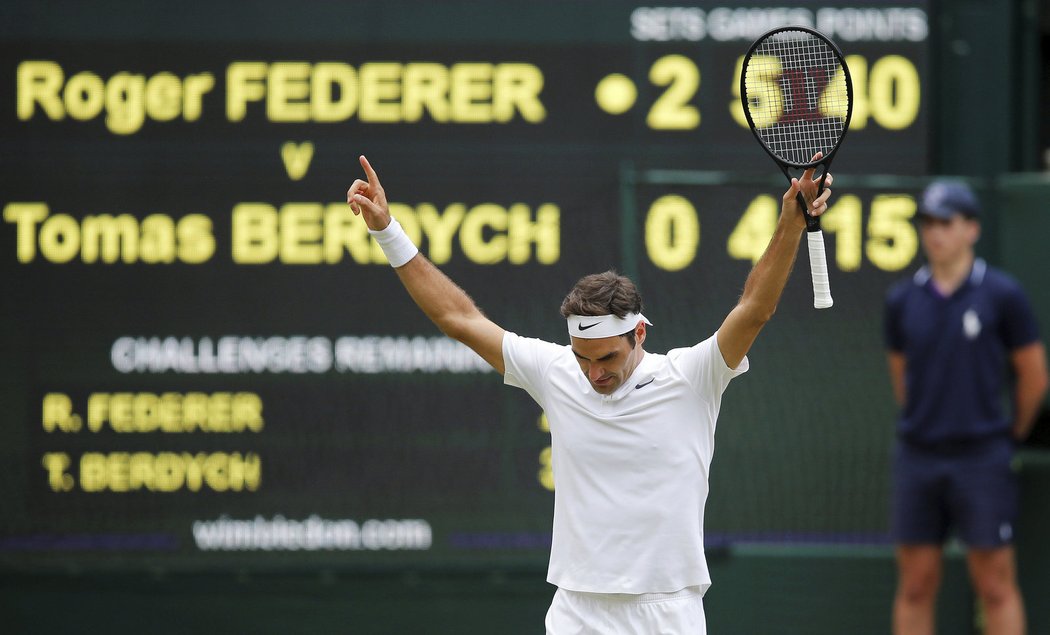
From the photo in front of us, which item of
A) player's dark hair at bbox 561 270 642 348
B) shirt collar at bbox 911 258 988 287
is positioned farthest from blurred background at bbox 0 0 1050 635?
player's dark hair at bbox 561 270 642 348

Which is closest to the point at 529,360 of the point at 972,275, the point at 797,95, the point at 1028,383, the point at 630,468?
the point at 630,468

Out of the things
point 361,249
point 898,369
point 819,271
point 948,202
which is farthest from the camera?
point 361,249

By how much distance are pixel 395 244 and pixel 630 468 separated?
77 centimetres

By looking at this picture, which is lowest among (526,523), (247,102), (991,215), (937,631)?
(937,631)

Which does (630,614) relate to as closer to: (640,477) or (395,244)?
(640,477)

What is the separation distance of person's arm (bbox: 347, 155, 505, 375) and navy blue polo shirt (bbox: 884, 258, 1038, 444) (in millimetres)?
1904

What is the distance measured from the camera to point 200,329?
519cm

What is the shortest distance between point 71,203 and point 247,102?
0.71 m

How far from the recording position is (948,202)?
16.1 feet

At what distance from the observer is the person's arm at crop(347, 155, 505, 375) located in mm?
3518

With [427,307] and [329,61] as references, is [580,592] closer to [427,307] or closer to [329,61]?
[427,307]

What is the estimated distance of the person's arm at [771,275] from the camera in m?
3.11

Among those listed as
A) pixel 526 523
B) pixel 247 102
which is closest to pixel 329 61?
pixel 247 102

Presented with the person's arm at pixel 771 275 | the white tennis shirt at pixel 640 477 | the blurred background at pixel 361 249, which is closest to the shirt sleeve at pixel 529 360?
the white tennis shirt at pixel 640 477
